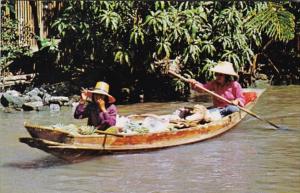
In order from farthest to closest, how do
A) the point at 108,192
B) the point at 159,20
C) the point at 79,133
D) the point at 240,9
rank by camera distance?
1. the point at 240,9
2. the point at 159,20
3. the point at 79,133
4. the point at 108,192

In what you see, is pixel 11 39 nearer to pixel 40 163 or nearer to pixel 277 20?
pixel 277 20

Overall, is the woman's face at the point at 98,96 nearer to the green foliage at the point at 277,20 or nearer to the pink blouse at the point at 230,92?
the pink blouse at the point at 230,92

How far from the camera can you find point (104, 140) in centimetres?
426

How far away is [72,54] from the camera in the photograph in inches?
307

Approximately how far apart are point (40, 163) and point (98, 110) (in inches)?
22.5

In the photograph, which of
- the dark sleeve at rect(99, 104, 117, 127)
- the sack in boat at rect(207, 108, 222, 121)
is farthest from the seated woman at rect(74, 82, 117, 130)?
the sack in boat at rect(207, 108, 222, 121)

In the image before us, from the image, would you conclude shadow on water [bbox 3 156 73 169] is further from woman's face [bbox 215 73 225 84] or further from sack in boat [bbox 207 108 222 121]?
woman's face [bbox 215 73 225 84]

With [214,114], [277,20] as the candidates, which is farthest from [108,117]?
[277,20]

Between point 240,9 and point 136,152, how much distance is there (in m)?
3.58

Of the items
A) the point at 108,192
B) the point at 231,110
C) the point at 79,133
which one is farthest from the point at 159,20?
the point at 108,192

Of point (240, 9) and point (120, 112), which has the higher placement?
point (240, 9)

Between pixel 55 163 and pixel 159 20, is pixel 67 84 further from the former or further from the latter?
pixel 55 163

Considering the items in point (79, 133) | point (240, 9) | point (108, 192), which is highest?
point (240, 9)

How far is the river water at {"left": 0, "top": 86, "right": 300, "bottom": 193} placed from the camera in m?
3.73
